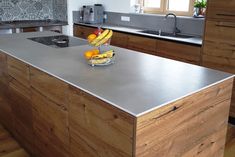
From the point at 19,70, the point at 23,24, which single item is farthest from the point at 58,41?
the point at 23,24

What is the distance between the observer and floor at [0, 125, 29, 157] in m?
2.38

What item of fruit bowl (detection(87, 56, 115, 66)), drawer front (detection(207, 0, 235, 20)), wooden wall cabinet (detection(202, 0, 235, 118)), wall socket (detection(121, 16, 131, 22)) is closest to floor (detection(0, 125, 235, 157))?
wooden wall cabinet (detection(202, 0, 235, 118))

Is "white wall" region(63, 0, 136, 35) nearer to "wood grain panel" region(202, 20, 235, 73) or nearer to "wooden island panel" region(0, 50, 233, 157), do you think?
"wood grain panel" region(202, 20, 235, 73)

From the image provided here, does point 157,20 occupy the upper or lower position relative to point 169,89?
upper

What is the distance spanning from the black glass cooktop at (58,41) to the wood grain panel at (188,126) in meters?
1.51

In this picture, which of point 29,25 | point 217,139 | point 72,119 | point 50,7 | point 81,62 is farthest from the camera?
point 50,7

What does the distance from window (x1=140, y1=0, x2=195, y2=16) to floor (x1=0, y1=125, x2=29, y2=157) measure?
3.00 meters

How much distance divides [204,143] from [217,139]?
17 cm

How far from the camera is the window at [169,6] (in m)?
4.11

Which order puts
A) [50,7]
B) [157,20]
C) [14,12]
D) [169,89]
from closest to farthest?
[169,89] → [157,20] → [14,12] → [50,7]

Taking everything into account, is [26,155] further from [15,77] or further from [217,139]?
[217,139]

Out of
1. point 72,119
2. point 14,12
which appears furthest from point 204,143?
point 14,12

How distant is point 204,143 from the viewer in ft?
5.29

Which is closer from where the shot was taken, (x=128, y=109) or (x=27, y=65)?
(x=128, y=109)
